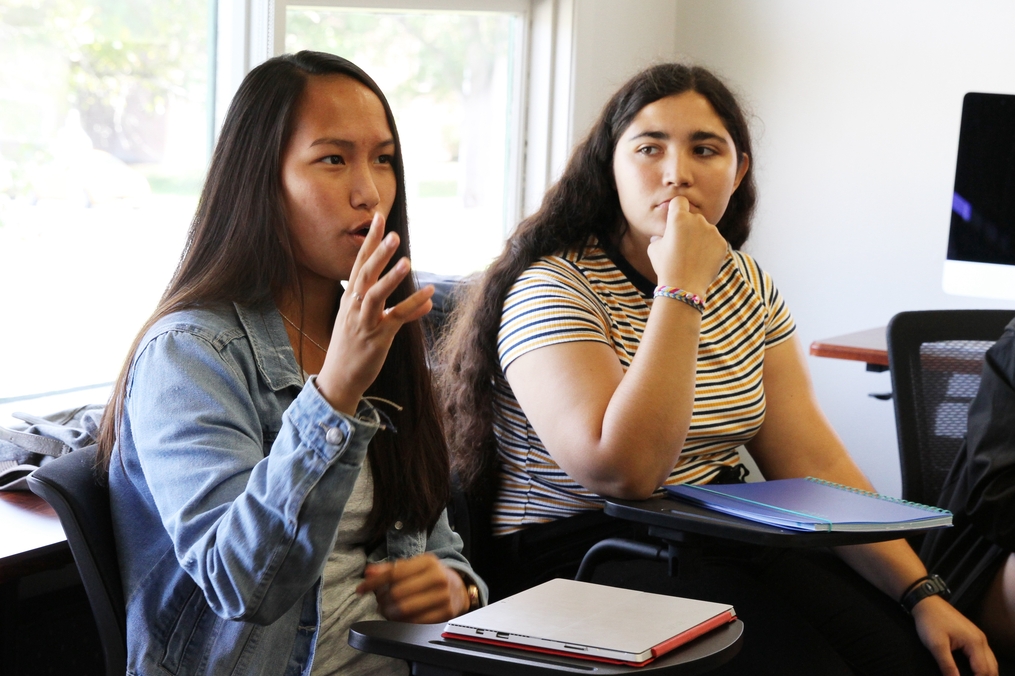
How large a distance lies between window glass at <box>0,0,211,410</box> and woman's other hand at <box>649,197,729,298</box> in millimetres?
1269

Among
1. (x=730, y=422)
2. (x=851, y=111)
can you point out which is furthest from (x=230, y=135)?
(x=851, y=111)

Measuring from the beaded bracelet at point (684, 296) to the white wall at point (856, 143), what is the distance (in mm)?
2077

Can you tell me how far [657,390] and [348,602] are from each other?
493 mm

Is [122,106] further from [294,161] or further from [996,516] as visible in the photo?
[996,516]

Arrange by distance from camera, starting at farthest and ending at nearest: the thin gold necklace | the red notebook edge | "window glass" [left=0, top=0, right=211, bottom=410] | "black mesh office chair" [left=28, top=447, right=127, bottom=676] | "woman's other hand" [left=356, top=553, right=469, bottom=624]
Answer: "window glass" [left=0, top=0, right=211, bottom=410] < the thin gold necklace < "woman's other hand" [left=356, top=553, right=469, bottom=624] < "black mesh office chair" [left=28, top=447, right=127, bottom=676] < the red notebook edge

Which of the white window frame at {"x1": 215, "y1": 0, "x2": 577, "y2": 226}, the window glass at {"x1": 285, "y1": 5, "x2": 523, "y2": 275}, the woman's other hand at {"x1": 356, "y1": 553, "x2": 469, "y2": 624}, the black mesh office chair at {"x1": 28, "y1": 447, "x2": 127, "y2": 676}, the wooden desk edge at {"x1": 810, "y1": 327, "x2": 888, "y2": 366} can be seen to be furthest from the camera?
the white window frame at {"x1": 215, "y1": 0, "x2": 577, "y2": 226}

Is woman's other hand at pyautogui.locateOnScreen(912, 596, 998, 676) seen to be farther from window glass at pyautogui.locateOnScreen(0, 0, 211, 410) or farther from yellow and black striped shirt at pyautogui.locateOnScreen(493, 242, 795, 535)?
window glass at pyautogui.locateOnScreen(0, 0, 211, 410)

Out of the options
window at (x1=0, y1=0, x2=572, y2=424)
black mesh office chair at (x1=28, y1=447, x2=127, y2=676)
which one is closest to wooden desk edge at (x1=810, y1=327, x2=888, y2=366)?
window at (x1=0, y1=0, x2=572, y2=424)

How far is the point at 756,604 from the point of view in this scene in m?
1.35

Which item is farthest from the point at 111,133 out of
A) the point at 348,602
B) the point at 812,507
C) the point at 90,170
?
the point at 812,507

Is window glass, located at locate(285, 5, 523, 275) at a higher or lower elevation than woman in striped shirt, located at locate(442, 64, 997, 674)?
higher

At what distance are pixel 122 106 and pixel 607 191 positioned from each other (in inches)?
44.9

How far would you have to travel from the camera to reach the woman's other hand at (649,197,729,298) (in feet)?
4.83

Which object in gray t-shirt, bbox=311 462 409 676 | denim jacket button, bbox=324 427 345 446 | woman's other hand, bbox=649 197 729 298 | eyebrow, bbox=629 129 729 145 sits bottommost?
gray t-shirt, bbox=311 462 409 676
